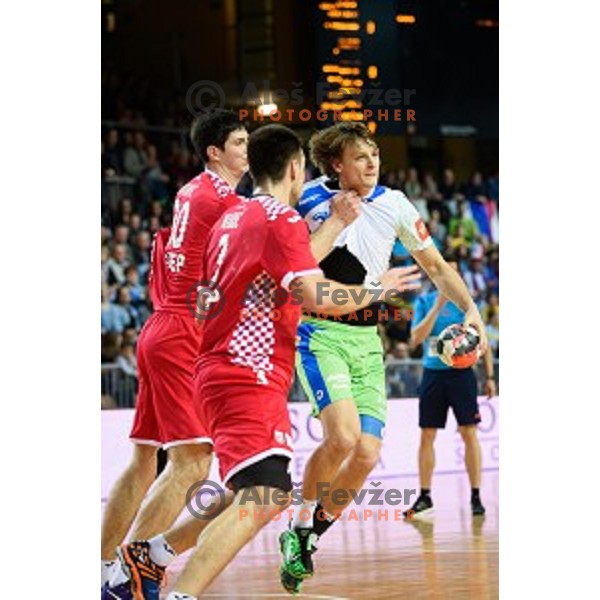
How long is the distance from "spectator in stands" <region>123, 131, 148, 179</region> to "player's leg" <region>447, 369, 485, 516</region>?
3.56m

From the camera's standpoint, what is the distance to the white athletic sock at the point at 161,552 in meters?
6.13

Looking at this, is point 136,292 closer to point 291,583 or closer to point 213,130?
point 213,130

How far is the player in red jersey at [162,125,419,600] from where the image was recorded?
531 cm

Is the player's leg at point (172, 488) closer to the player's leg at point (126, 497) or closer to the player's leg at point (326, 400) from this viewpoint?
the player's leg at point (126, 497)

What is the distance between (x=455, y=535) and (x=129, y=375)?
10.9ft

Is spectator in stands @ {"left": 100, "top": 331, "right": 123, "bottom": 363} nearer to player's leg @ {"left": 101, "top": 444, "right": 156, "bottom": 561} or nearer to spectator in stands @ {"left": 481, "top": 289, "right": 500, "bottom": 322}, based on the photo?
spectator in stands @ {"left": 481, "top": 289, "right": 500, "bottom": 322}

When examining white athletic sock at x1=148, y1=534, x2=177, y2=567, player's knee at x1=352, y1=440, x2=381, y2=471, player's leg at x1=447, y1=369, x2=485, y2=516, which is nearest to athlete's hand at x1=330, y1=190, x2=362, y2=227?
player's knee at x1=352, y1=440, x2=381, y2=471

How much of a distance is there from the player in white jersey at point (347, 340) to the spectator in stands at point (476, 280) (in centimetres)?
672

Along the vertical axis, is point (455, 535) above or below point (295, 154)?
below

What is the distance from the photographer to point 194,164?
12.9 metres

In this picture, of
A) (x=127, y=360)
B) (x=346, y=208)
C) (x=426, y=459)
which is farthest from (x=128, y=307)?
(x=346, y=208)

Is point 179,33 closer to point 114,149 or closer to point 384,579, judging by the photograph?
point 114,149

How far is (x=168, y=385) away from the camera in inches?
253
